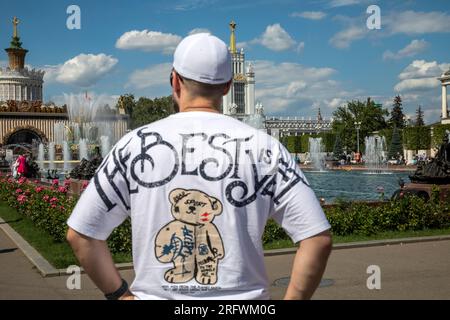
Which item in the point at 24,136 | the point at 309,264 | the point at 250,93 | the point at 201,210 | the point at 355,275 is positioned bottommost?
the point at 355,275

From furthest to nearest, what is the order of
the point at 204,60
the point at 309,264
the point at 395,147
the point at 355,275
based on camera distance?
the point at 395,147
the point at 355,275
the point at 204,60
the point at 309,264

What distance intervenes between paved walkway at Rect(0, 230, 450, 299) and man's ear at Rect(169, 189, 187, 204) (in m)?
4.28

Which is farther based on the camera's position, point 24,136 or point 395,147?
point 24,136

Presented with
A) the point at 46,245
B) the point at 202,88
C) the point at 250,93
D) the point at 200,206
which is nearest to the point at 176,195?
the point at 200,206

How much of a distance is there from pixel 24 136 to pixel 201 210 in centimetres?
8337

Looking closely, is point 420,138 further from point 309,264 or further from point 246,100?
point 246,100

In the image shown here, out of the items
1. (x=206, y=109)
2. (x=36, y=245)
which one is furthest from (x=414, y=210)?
(x=206, y=109)

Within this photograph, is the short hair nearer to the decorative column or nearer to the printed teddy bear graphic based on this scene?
the printed teddy bear graphic

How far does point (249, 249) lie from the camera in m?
2.05

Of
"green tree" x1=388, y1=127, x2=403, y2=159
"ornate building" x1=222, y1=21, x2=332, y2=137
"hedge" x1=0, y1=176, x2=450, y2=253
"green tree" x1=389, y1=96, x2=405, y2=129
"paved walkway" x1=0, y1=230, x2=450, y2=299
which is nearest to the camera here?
"paved walkway" x1=0, y1=230, x2=450, y2=299

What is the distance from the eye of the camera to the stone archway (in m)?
78.2

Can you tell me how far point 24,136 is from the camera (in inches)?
3191

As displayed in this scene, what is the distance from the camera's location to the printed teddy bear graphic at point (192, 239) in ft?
6.67

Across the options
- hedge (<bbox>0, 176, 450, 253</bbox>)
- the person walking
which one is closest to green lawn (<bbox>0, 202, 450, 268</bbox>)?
hedge (<bbox>0, 176, 450, 253</bbox>)
